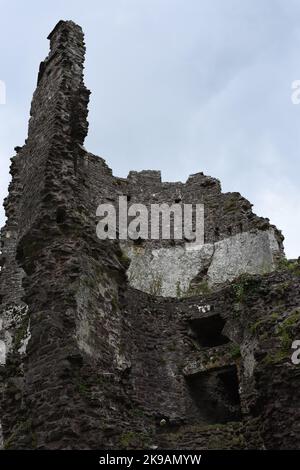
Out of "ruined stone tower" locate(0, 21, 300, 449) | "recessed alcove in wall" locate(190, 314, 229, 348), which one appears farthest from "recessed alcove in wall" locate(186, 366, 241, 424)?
"recessed alcove in wall" locate(190, 314, 229, 348)

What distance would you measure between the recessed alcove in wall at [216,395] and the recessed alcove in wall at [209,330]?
0.95m

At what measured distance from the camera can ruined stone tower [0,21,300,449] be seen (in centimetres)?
900

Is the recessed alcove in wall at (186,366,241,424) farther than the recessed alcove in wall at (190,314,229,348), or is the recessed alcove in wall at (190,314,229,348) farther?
the recessed alcove in wall at (190,314,229,348)

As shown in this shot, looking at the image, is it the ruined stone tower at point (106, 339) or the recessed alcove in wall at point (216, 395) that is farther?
the recessed alcove in wall at point (216, 395)

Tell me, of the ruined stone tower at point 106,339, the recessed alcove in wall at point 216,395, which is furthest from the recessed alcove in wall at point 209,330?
the recessed alcove in wall at point 216,395

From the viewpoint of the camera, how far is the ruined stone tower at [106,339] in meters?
9.00

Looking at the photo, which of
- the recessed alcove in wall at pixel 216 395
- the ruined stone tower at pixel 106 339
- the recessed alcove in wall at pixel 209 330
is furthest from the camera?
the recessed alcove in wall at pixel 209 330

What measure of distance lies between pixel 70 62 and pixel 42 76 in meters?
0.90

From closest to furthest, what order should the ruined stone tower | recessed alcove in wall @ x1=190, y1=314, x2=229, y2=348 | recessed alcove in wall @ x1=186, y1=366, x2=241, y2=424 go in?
the ruined stone tower → recessed alcove in wall @ x1=186, y1=366, x2=241, y2=424 → recessed alcove in wall @ x1=190, y1=314, x2=229, y2=348

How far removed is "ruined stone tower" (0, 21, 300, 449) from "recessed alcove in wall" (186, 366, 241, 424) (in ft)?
0.07

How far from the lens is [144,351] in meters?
12.6

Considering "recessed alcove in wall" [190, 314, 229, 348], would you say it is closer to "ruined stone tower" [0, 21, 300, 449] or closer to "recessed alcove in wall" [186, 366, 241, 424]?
"ruined stone tower" [0, 21, 300, 449]

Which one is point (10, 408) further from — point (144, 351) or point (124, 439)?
point (144, 351)

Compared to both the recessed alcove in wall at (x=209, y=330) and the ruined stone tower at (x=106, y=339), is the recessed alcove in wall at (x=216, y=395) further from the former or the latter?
the recessed alcove in wall at (x=209, y=330)
